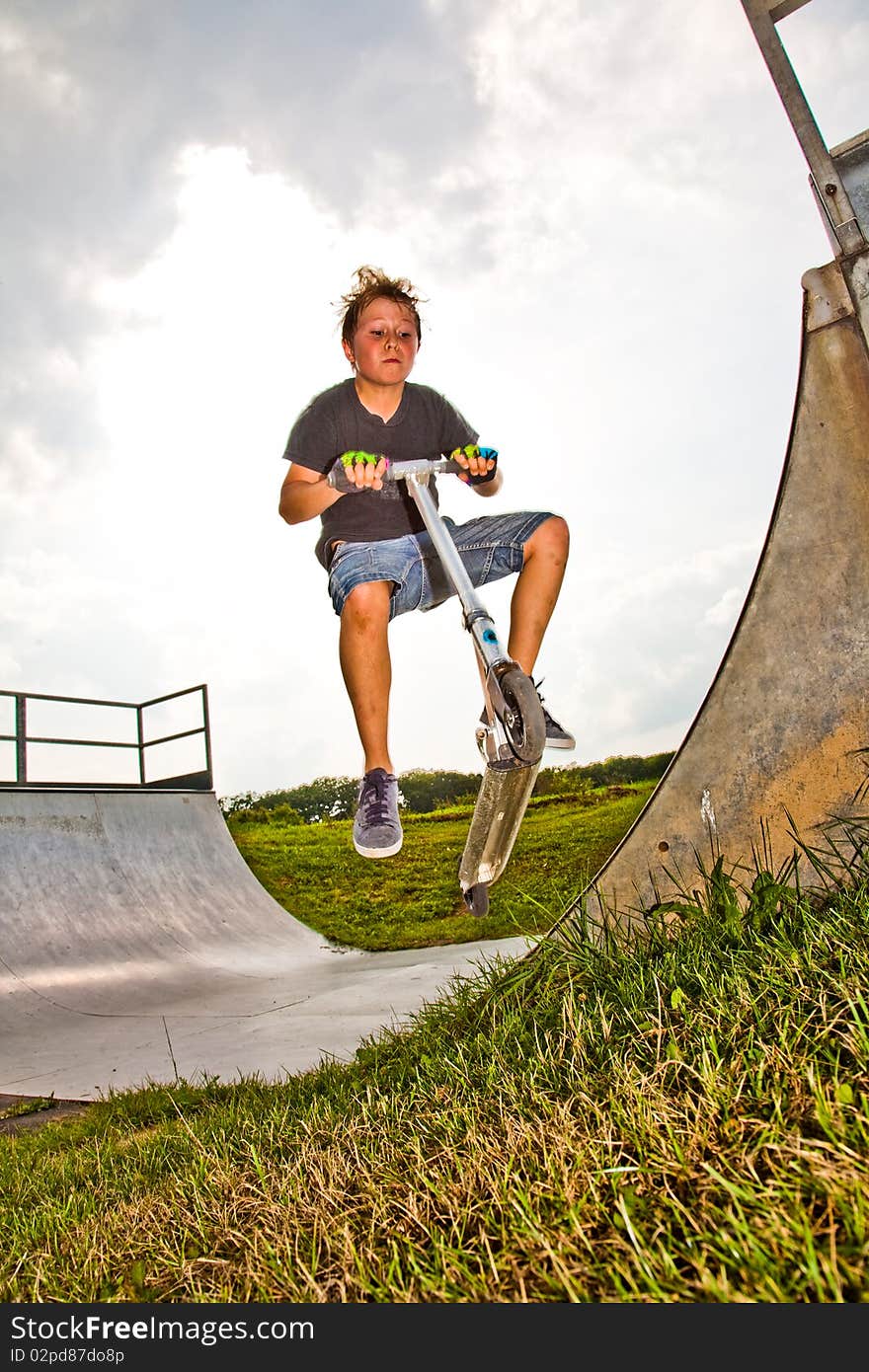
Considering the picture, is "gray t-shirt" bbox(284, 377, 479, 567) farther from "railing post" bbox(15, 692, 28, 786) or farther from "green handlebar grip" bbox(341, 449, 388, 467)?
"railing post" bbox(15, 692, 28, 786)

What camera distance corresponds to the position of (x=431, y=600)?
3.24 m

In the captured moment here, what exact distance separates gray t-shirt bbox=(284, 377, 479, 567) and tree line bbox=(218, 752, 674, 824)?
3.97 ft

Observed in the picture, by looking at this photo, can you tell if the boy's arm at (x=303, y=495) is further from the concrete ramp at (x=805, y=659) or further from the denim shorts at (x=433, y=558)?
the concrete ramp at (x=805, y=659)

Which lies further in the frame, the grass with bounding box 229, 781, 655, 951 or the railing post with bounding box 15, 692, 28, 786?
the grass with bounding box 229, 781, 655, 951

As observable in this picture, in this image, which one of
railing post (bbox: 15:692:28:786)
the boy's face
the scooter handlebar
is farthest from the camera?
railing post (bbox: 15:692:28:786)

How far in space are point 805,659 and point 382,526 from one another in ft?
5.37

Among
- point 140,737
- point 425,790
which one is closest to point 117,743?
point 140,737

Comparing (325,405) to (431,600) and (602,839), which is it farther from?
(602,839)

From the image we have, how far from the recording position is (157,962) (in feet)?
23.8

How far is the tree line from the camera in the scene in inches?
199

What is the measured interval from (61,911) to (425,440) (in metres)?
6.13

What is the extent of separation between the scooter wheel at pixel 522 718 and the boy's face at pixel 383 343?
145cm

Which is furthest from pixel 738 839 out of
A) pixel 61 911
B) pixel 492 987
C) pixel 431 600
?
pixel 61 911

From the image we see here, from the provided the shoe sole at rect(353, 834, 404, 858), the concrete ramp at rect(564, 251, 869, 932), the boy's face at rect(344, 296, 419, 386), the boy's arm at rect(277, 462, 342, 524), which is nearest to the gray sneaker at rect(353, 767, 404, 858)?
the shoe sole at rect(353, 834, 404, 858)
